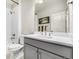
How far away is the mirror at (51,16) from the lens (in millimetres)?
1858

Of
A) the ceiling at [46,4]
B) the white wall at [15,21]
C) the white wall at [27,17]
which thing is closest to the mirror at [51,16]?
the ceiling at [46,4]

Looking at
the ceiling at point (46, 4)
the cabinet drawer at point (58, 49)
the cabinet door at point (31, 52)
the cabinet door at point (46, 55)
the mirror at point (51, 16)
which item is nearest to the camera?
the cabinet drawer at point (58, 49)

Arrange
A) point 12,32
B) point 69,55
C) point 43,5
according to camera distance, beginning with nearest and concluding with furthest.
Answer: point 69,55 → point 43,5 → point 12,32

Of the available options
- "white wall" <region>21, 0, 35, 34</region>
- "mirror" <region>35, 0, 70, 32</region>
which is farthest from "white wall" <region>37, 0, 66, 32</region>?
"white wall" <region>21, 0, 35, 34</region>

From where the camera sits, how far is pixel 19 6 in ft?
9.84

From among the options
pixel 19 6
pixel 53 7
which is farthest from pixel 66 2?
pixel 19 6

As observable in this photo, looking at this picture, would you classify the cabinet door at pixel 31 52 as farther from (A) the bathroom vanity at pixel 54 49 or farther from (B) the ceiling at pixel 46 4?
(B) the ceiling at pixel 46 4

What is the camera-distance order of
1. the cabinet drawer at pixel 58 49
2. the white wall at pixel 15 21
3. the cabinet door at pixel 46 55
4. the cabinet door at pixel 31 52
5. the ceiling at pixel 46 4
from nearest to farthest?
the cabinet drawer at pixel 58 49, the cabinet door at pixel 46 55, the cabinet door at pixel 31 52, the ceiling at pixel 46 4, the white wall at pixel 15 21

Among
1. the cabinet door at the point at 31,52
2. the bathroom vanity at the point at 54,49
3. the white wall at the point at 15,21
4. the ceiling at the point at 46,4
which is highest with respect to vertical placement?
the ceiling at the point at 46,4

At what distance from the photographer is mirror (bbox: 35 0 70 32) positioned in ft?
6.10

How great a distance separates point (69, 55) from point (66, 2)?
1271 mm

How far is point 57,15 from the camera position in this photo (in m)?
2.03

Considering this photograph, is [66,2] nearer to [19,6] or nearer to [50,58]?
[50,58]

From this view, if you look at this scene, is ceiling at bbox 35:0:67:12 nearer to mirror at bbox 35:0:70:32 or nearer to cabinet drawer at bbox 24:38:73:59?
mirror at bbox 35:0:70:32
